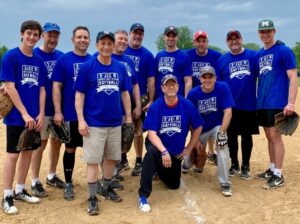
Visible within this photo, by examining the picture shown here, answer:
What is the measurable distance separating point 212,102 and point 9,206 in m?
3.32

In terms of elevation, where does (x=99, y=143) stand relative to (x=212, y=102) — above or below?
below

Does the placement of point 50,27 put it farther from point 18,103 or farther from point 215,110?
point 215,110

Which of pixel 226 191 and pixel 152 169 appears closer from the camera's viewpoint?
pixel 152 169

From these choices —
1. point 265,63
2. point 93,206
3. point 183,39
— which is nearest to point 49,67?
point 93,206

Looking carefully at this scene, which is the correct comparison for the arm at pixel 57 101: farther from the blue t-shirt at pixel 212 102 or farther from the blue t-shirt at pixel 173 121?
the blue t-shirt at pixel 212 102

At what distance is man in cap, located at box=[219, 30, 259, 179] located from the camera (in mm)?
6262

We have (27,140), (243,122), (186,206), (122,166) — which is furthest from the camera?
(122,166)

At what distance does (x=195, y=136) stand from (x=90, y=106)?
1.68 m

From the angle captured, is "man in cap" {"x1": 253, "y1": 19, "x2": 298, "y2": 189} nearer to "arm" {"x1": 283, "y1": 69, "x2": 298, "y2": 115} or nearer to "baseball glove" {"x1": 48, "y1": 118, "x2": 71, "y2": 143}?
"arm" {"x1": 283, "y1": 69, "x2": 298, "y2": 115}

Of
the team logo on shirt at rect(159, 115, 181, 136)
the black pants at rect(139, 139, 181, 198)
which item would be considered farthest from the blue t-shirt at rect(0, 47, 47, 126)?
the team logo on shirt at rect(159, 115, 181, 136)

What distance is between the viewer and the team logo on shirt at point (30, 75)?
195 inches

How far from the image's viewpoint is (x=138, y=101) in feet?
20.3

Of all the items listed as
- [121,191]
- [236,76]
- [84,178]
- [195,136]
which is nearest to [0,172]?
[84,178]

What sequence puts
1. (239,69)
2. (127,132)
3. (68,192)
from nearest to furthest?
1. (127,132)
2. (68,192)
3. (239,69)
